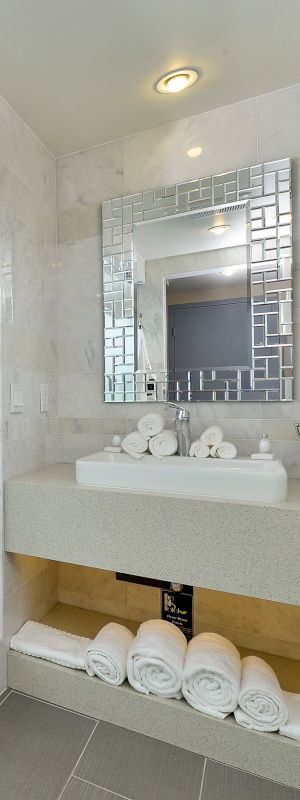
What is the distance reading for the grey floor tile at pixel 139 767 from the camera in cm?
113

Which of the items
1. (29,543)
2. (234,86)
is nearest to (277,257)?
(234,86)

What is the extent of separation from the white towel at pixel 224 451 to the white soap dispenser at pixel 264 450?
8cm

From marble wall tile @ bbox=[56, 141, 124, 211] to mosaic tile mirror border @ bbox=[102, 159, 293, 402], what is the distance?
83mm

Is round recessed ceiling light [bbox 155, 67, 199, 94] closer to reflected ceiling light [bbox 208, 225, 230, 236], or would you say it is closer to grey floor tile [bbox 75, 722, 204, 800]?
reflected ceiling light [bbox 208, 225, 230, 236]

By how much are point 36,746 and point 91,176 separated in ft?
7.50

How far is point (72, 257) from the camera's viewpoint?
6.26ft

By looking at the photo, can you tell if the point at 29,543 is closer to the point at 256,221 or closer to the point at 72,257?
the point at 72,257

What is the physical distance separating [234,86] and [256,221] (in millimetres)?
506

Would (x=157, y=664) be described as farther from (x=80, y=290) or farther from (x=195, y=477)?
(x=80, y=290)

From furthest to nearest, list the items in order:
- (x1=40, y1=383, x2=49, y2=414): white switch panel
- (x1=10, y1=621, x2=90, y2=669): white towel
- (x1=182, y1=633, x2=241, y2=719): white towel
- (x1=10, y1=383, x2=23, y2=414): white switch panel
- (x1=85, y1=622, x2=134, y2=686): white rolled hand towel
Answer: (x1=40, y1=383, x2=49, y2=414): white switch panel → (x1=10, y1=383, x2=23, y2=414): white switch panel → (x1=10, y1=621, x2=90, y2=669): white towel → (x1=85, y1=622, x2=134, y2=686): white rolled hand towel → (x1=182, y1=633, x2=241, y2=719): white towel

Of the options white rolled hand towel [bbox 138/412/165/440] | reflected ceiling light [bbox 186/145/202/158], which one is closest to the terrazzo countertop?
white rolled hand towel [bbox 138/412/165/440]

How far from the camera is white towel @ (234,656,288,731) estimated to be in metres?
1.16

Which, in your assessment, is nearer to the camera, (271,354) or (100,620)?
(271,354)

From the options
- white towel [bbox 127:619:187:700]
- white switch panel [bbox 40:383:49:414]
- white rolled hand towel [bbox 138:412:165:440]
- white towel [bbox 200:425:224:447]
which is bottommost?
white towel [bbox 127:619:187:700]
